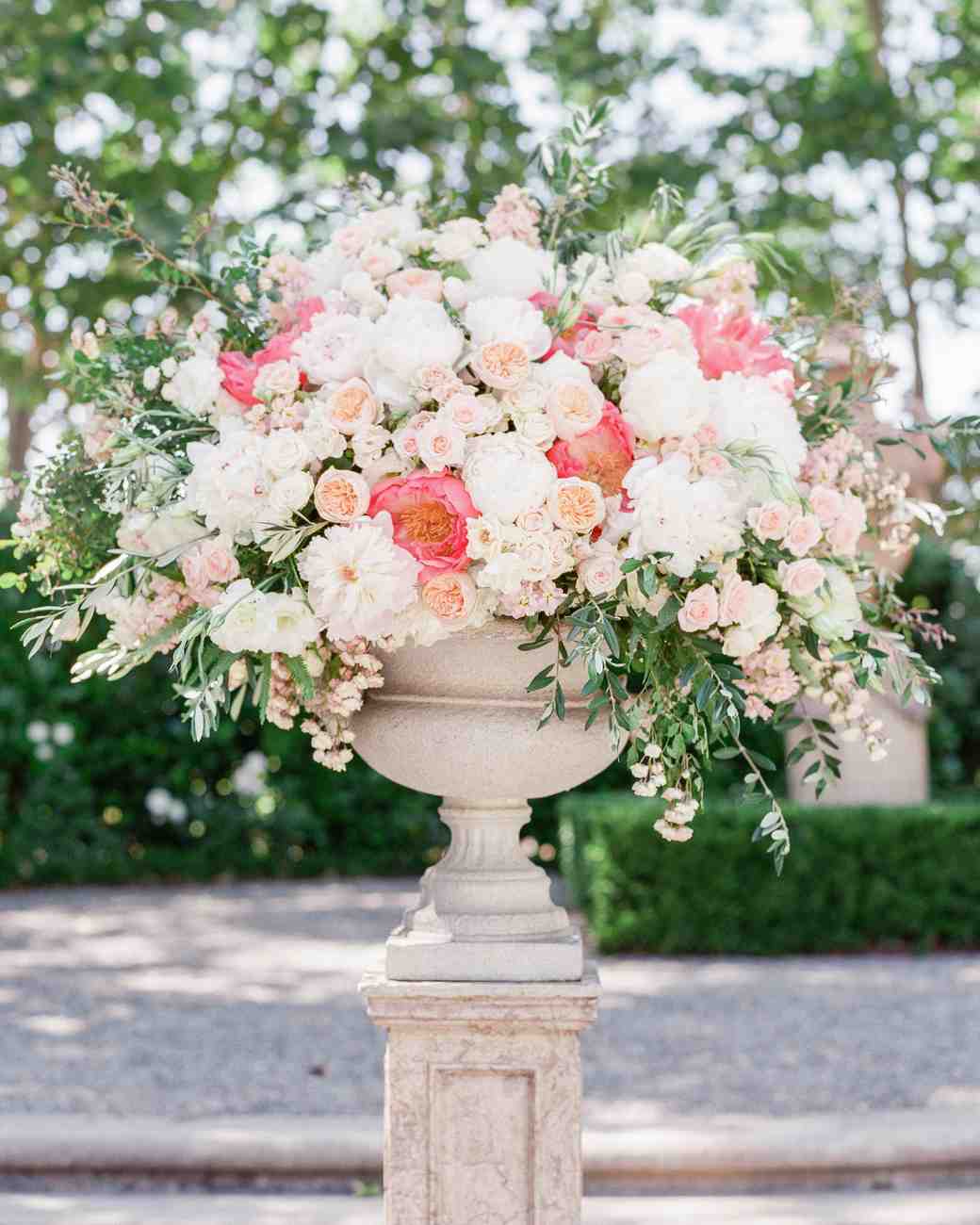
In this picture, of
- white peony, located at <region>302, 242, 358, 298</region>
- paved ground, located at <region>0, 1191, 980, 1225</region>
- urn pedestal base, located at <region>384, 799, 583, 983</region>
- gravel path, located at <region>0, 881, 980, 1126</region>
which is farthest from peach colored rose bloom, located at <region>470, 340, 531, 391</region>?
gravel path, located at <region>0, 881, 980, 1126</region>

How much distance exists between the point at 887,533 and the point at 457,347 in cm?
89

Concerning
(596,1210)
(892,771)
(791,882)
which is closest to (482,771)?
(596,1210)

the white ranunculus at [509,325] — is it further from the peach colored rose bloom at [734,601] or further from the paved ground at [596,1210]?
the paved ground at [596,1210]

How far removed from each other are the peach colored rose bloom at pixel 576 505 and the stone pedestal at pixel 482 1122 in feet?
2.57

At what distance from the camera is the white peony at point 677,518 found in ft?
6.58

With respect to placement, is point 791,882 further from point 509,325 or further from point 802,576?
point 509,325

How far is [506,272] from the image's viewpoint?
231cm

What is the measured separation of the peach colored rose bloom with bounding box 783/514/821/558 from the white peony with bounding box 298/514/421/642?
1.75 ft

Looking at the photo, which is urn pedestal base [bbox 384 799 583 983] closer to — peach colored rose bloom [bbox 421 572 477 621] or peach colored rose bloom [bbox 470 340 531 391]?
peach colored rose bloom [bbox 421 572 477 621]

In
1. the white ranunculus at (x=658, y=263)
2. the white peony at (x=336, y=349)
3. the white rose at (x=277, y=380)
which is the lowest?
the white rose at (x=277, y=380)

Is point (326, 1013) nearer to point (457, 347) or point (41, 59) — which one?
point (457, 347)

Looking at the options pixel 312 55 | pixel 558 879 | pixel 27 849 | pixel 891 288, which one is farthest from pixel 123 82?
pixel 891 288

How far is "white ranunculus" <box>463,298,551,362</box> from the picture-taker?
7.01 feet

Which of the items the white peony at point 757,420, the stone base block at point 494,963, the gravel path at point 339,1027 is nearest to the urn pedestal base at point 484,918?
the stone base block at point 494,963
